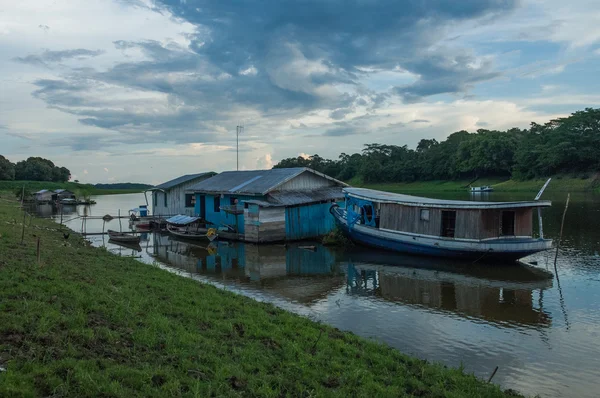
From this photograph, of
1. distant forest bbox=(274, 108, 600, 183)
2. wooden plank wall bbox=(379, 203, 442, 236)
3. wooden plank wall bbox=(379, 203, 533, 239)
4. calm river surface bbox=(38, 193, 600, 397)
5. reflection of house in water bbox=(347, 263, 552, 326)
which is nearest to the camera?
calm river surface bbox=(38, 193, 600, 397)

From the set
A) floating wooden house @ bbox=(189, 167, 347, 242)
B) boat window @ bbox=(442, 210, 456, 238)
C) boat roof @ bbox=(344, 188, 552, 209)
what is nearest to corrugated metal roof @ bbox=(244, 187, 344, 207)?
floating wooden house @ bbox=(189, 167, 347, 242)

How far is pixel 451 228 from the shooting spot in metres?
22.5

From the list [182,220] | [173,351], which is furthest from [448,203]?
[182,220]

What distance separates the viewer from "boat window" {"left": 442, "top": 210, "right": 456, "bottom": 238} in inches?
883

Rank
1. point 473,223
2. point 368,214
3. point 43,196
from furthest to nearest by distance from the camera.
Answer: point 43,196
point 368,214
point 473,223

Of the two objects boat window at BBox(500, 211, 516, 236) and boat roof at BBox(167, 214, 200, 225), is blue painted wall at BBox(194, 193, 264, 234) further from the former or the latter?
boat window at BBox(500, 211, 516, 236)

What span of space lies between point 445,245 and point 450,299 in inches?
269

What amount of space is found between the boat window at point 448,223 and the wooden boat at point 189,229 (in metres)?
14.0

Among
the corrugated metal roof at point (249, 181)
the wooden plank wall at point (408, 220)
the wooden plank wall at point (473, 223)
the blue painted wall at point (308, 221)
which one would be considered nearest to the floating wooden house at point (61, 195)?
the corrugated metal roof at point (249, 181)

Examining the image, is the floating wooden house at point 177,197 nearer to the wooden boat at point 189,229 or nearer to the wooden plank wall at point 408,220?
the wooden boat at point 189,229

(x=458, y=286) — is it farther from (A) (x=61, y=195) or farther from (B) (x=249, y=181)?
(A) (x=61, y=195)

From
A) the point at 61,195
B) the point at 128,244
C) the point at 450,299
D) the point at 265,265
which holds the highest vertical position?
the point at 61,195

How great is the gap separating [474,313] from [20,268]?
41.0 ft

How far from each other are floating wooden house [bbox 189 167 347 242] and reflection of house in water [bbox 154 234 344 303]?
55.6 inches
